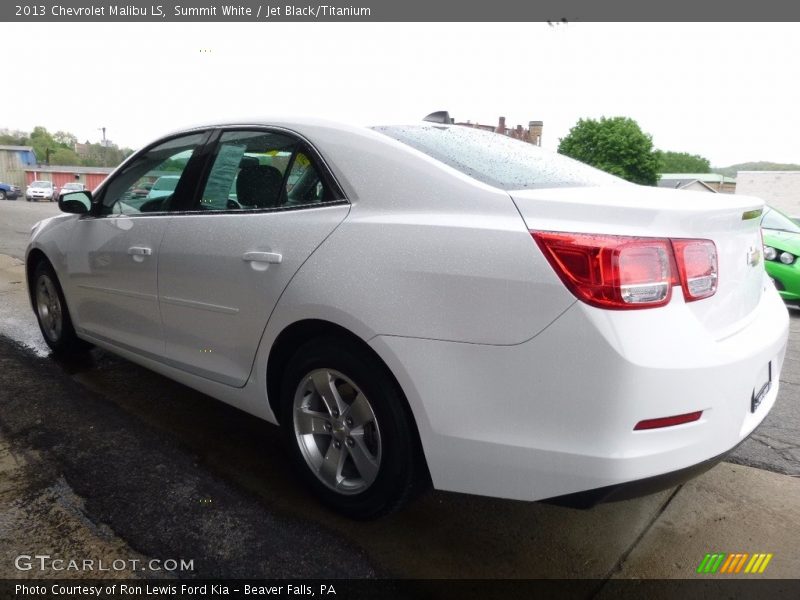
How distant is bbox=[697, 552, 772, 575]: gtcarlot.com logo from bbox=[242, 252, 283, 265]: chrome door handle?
1.94m

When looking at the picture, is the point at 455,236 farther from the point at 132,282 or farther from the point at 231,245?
the point at 132,282

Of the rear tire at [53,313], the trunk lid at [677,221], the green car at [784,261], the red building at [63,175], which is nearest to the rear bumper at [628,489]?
the trunk lid at [677,221]

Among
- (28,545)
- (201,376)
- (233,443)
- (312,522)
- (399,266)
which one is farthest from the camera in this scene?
(233,443)

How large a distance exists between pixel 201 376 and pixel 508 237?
178 centimetres

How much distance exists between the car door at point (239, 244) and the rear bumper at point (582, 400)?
653 millimetres

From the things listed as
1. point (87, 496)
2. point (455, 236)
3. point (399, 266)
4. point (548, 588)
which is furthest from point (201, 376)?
point (548, 588)

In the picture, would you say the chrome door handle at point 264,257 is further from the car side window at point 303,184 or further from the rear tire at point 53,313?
the rear tire at point 53,313

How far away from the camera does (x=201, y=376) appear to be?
115 inches

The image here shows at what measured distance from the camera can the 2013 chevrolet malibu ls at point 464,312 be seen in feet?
5.68

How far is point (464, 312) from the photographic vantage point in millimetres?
1880

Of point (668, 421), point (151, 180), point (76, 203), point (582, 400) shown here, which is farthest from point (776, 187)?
point (582, 400)

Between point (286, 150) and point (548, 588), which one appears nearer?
point (548, 588)

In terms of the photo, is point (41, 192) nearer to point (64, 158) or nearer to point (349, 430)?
point (349, 430)

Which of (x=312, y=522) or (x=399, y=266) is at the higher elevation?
(x=399, y=266)
